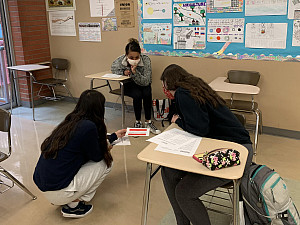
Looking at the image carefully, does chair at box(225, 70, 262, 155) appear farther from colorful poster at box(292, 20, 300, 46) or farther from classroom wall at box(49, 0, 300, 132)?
colorful poster at box(292, 20, 300, 46)

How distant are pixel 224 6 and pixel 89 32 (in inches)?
84.2

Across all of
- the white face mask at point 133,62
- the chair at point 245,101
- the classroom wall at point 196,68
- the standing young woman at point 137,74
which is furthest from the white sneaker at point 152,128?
the chair at point 245,101

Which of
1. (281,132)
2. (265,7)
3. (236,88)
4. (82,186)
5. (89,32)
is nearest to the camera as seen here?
(82,186)

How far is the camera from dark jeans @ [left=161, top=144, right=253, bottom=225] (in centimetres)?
190

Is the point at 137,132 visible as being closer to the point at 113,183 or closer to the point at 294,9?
the point at 113,183

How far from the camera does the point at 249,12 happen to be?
377cm

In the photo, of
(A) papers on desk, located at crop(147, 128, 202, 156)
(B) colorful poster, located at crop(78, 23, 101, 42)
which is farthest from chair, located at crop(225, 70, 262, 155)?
(B) colorful poster, located at crop(78, 23, 101, 42)

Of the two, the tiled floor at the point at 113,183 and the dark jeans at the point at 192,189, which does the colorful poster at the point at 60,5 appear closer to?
the tiled floor at the point at 113,183

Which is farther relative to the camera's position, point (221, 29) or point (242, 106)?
point (221, 29)

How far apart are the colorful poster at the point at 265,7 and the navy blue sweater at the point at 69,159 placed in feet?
8.08

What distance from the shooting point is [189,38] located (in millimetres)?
4242

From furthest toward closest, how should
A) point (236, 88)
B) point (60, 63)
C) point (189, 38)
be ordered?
1. point (60, 63)
2. point (189, 38)
3. point (236, 88)

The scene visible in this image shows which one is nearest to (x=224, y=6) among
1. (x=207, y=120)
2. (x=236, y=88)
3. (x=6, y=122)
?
(x=236, y=88)

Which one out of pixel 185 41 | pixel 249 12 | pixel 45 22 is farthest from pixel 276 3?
pixel 45 22
